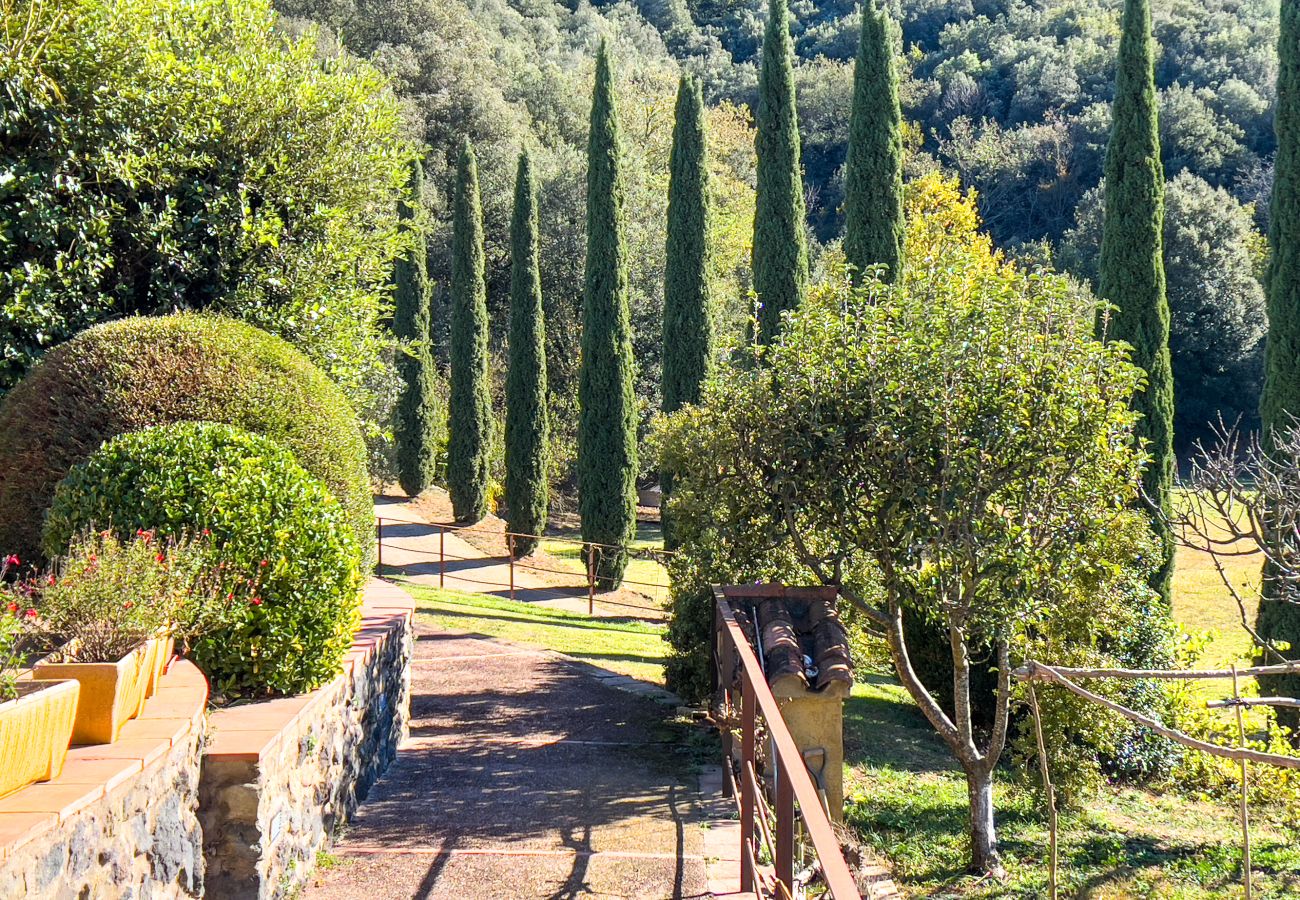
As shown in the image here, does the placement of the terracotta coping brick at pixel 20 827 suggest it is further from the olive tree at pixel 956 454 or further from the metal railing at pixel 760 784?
the olive tree at pixel 956 454

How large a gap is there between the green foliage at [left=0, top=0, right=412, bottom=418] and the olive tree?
3.89 metres

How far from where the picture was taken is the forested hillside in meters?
27.6

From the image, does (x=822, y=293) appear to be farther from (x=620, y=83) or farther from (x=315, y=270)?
(x=620, y=83)

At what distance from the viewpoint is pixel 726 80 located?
41.0 metres

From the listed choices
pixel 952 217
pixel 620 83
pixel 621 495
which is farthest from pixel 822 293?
pixel 620 83

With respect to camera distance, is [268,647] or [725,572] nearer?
[268,647]

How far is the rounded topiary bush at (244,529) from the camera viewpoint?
4.75m

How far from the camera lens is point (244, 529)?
481cm

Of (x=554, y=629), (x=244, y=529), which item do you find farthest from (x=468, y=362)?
(x=244, y=529)

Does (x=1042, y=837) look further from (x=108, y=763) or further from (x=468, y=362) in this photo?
(x=468, y=362)

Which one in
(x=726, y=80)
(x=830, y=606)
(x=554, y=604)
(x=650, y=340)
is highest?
(x=726, y=80)

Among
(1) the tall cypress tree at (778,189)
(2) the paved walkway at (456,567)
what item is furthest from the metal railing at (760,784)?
(1) the tall cypress tree at (778,189)

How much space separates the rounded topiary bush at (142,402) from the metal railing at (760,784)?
249 cm

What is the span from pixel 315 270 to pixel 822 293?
4154mm
